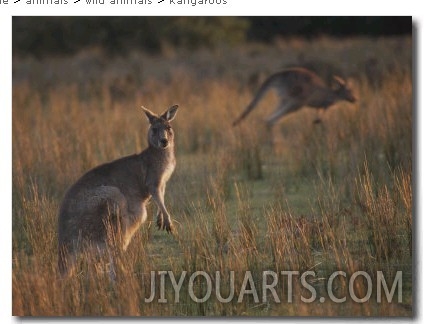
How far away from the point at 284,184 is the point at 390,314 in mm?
3188

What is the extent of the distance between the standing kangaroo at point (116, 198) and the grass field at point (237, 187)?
0.17m

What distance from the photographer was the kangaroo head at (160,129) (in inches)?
237

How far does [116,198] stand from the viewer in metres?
5.55

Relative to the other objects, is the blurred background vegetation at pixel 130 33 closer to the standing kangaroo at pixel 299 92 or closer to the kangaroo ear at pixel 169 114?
the standing kangaroo at pixel 299 92

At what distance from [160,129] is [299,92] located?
4.79m

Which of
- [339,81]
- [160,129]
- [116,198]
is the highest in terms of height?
[339,81]

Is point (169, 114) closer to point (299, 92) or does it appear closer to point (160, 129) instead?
point (160, 129)

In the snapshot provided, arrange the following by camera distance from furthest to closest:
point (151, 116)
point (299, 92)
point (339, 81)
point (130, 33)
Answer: point (130, 33), point (299, 92), point (339, 81), point (151, 116)

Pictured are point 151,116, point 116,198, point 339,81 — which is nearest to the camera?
point 116,198

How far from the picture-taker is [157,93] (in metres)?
13.2

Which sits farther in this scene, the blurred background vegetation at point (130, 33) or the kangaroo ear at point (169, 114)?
the blurred background vegetation at point (130, 33)
